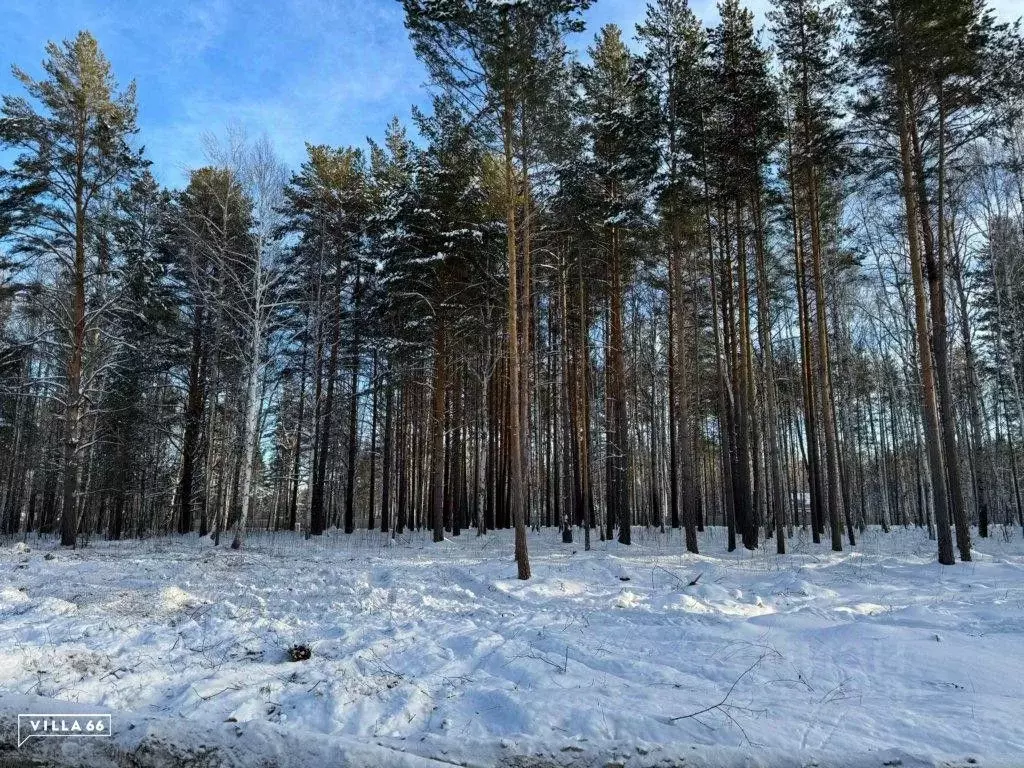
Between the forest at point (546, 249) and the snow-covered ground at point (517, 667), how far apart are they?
3617mm

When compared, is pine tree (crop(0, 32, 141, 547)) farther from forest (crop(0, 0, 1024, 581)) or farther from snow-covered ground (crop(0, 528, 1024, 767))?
snow-covered ground (crop(0, 528, 1024, 767))

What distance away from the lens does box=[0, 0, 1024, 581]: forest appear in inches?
466

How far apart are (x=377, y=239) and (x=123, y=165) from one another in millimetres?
7939

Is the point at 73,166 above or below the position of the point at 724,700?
above

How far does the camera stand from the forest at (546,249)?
11.8 meters

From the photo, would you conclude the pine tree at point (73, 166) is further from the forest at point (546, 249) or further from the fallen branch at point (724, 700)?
the fallen branch at point (724, 700)

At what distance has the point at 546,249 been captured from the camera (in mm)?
11625

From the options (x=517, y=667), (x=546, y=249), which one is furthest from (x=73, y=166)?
(x=517, y=667)

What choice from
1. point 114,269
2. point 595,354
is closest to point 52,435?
point 114,269

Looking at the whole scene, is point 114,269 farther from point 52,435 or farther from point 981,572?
point 981,572

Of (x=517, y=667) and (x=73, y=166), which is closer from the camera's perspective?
(x=517, y=667)

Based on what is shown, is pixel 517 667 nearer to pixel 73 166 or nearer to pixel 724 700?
pixel 724 700

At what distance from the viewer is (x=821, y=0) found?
14.6 meters

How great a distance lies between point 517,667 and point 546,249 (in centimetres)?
866
